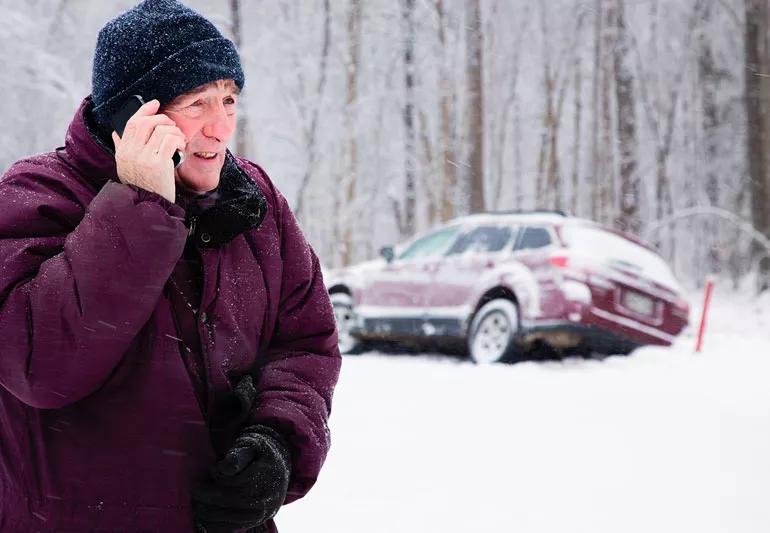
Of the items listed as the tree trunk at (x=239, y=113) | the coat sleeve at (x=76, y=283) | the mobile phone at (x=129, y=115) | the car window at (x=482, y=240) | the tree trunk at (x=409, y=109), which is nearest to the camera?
the coat sleeve at (x=76, y=283)

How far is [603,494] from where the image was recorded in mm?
4723

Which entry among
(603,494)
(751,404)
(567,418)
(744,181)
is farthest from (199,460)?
(744,181)

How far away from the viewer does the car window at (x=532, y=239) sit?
9766 mm

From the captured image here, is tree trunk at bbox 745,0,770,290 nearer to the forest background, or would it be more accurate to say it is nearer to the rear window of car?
the forest background

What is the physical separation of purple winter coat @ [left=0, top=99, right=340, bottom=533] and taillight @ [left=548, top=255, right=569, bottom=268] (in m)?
7.77

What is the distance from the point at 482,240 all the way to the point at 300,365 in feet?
29.1

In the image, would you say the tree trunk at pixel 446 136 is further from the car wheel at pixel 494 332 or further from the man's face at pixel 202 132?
the man's face at pixel 202 132

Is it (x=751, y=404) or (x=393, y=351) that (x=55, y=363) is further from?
(x=393, y=351)

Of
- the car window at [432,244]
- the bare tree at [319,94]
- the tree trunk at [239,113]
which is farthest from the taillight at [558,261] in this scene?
the bare tree at [319,94]

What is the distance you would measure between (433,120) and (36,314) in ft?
118

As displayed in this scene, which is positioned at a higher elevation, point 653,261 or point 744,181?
point 653,261

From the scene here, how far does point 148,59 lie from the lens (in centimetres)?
168

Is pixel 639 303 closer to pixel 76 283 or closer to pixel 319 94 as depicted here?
pixel 76 283

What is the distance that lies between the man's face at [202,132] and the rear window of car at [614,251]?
7.99 meters
